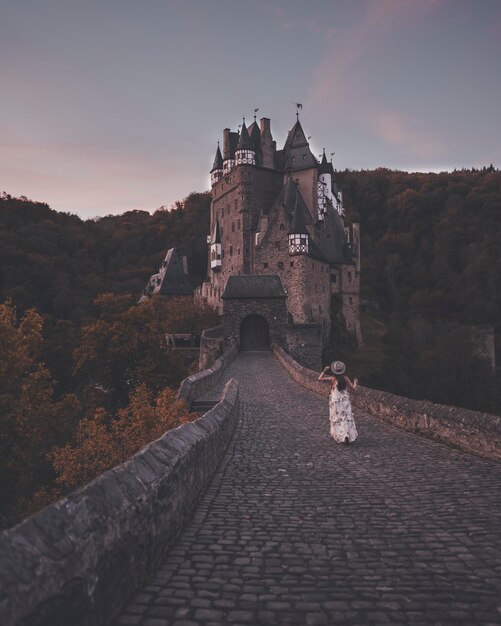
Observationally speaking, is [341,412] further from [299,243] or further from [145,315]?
[299,243]

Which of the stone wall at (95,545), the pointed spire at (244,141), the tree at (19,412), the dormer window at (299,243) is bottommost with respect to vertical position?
the tree at (19,412)

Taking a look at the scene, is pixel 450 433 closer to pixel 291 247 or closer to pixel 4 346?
pixel 4 346

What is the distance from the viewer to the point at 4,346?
911 inches

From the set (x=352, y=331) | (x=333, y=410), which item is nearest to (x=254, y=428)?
(x=333, y=410)

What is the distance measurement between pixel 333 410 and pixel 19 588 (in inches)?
331

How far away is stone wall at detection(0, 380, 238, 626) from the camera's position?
104 inches

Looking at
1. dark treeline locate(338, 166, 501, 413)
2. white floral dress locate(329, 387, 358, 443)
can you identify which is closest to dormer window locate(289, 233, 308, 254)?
dark treeline locate(338, 166, 501, 413)

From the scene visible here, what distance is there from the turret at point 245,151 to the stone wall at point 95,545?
6309 centimetres

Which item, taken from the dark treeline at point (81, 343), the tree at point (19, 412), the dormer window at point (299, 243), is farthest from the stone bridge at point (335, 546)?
the dormer window at point (299, 243)

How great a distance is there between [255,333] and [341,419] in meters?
34.0

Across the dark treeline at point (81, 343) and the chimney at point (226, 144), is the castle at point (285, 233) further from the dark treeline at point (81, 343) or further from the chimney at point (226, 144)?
the dark treeline at point (81, 343)

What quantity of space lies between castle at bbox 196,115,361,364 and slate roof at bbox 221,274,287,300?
0.09 metres

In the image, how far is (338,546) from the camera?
16.0 ft

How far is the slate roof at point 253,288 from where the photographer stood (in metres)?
42.8
